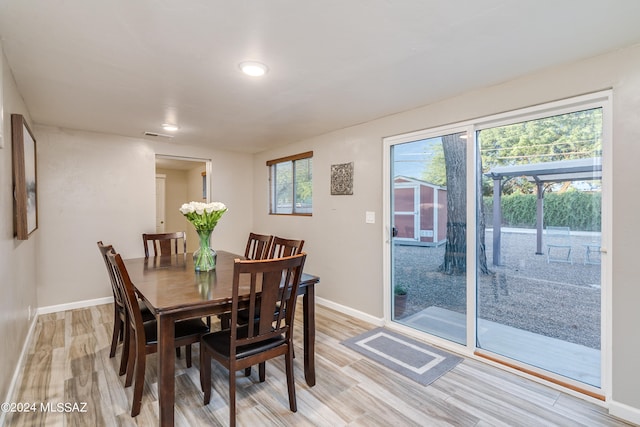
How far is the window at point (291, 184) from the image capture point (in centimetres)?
428

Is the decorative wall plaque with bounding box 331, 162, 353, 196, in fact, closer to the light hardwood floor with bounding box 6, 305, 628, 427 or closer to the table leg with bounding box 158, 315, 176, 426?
the light hardwood floor with bounding box 6, 305, 628, 427

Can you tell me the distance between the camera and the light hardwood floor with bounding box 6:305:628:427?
181 centimetres

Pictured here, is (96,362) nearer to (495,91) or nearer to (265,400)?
(265,400)

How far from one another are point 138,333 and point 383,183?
247 cm

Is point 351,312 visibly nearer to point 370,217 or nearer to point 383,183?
Answer: point 370,217

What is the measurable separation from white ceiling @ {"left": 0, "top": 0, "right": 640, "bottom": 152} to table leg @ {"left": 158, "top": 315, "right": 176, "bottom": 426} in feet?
5.07

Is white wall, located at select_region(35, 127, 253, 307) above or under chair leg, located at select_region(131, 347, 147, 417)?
above

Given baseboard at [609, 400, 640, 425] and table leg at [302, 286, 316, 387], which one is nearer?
baseboard at [609, 400, 640, 425]

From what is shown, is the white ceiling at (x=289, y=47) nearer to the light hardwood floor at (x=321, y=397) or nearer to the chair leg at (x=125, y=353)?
the chair leg at (x=125, y=353)

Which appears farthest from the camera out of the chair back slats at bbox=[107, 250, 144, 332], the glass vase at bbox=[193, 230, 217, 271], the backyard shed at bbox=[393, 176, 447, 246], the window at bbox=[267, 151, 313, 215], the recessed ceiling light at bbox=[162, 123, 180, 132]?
the window at bbox=[267, 151, 313, 215]

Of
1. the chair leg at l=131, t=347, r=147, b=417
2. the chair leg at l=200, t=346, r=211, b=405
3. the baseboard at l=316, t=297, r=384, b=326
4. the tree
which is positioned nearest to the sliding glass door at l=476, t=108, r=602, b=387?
the tree

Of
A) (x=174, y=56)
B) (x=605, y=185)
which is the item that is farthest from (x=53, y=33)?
(x=605, y=185)

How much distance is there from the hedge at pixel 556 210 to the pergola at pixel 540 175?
0.10 feet

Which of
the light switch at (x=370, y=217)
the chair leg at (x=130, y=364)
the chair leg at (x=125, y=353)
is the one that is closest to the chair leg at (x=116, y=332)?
the chair leg at (x=125, y=353)
